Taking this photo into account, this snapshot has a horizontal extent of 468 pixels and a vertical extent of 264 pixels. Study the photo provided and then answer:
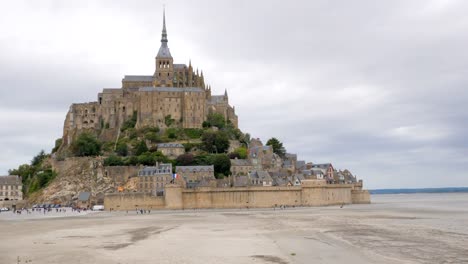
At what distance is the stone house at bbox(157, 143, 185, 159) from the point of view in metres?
80.9

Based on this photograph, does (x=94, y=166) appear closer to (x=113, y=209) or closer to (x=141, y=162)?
(x=141, y=162)

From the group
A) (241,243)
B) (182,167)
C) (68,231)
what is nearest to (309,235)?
(241,243)

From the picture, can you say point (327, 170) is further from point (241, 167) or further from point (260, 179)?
point (260, 179)

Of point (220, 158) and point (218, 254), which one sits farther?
point (220, 158)

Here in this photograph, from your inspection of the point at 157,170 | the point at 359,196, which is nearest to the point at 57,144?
the point at 157,170

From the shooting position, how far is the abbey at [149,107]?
9175 cm

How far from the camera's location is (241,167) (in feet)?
251

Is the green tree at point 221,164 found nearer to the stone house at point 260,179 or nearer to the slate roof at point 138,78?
the stone house at point 260,179

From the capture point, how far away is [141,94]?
92.1 m

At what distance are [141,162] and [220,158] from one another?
1181 cm

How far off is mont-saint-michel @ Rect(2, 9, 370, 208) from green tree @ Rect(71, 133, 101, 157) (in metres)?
0.18

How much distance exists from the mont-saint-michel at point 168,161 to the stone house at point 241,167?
0.14 m

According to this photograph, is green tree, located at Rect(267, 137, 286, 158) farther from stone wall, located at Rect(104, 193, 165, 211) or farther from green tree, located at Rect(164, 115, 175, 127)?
stone wall, located at Rect(104, 193, 165, 211)

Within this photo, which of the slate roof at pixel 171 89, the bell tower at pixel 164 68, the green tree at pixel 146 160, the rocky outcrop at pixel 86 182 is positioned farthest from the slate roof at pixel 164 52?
the green tree at pixel 146 160
